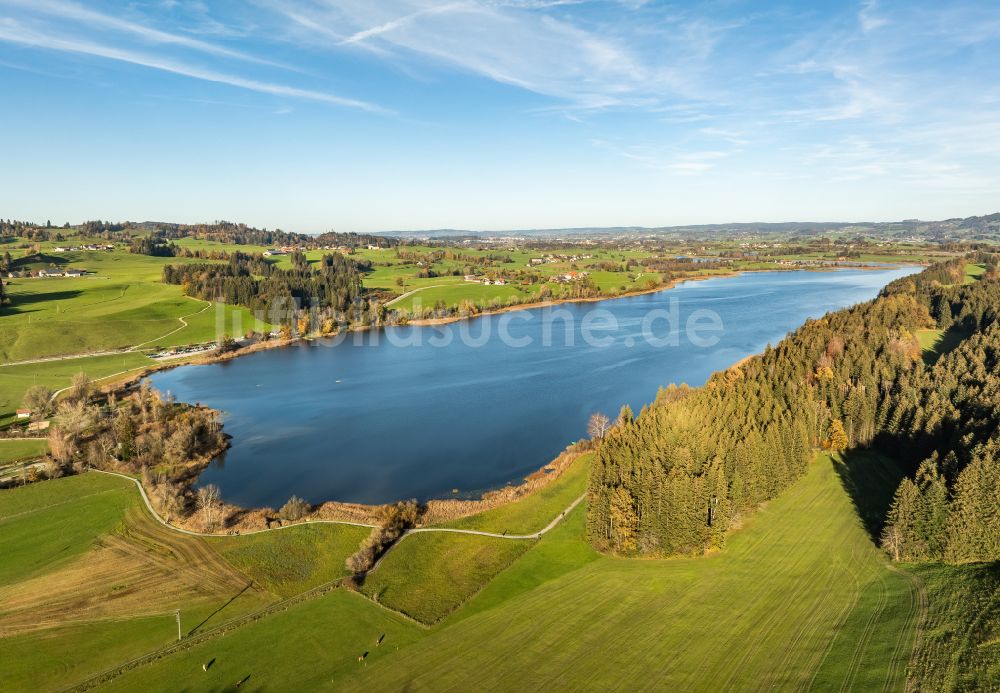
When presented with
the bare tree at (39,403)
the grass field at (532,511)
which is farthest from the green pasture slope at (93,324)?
the grass field at (532,511)

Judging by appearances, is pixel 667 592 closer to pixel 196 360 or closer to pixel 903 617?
pixel 903 617

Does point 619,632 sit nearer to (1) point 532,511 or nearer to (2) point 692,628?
(2) point 692,628

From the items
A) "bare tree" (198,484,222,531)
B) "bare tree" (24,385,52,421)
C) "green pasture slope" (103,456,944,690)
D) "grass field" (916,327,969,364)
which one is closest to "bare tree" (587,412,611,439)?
"green pasture slope" (103,456,944,690)

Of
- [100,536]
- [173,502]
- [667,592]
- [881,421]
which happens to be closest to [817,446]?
[881,421]

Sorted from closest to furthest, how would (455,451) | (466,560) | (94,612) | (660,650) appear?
(660,650) → (94,612) → (466,560) → (455,451)

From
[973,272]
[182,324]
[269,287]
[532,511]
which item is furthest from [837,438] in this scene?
[973,272]
